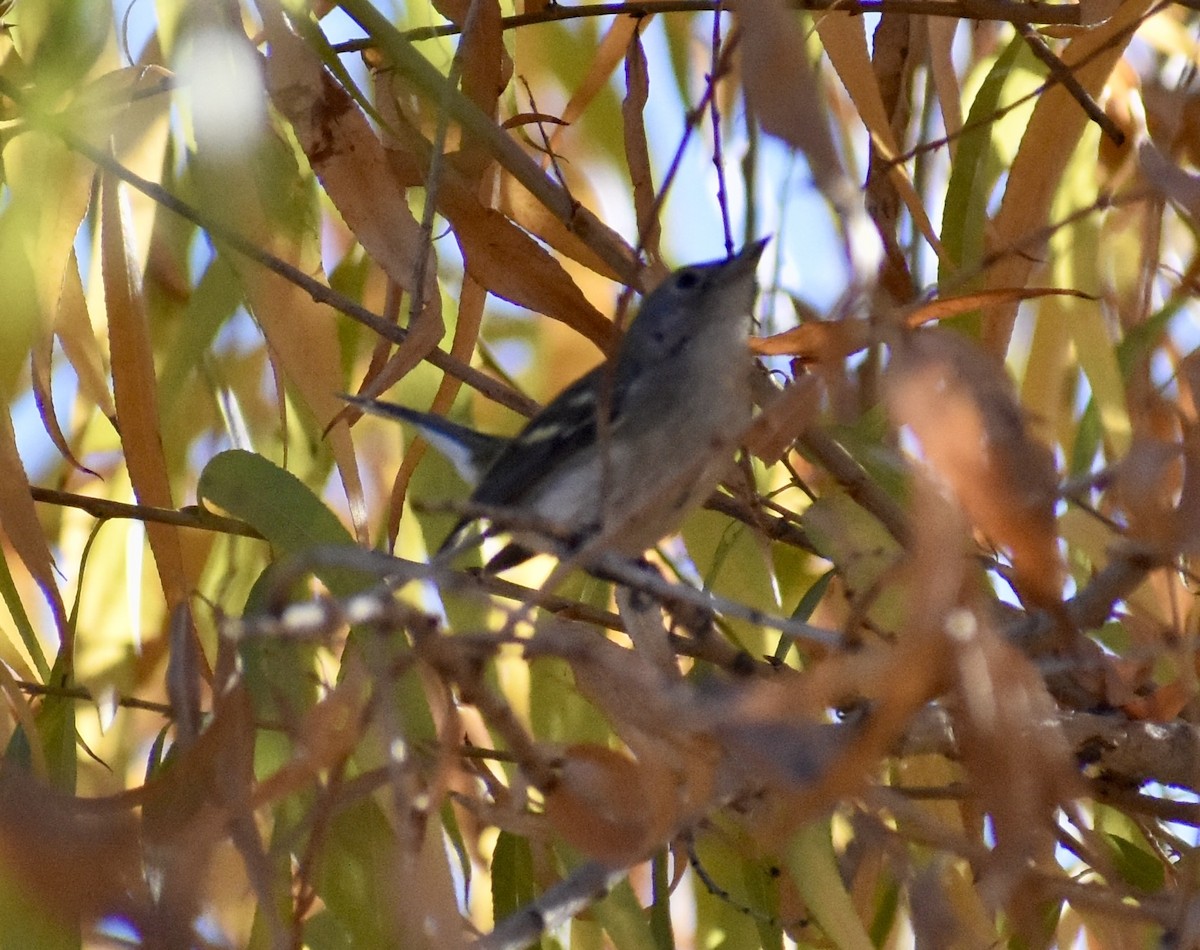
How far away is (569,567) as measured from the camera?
3.44ft

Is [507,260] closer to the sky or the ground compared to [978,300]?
closer to the sky

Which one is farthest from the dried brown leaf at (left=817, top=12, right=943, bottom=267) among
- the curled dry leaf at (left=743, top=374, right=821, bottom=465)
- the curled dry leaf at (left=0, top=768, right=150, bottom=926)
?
the curled dry leaf at (left=0, top=768, right=150, bottom=926)

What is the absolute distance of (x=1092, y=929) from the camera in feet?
5.54

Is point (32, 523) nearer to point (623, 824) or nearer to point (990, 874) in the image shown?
point (623, 824)

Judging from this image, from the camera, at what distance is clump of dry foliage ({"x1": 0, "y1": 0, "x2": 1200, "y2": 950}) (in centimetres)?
95

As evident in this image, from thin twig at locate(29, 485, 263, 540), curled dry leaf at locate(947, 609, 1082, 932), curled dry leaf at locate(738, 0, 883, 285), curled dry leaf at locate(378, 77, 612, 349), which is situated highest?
curled dry leaf at locate(378, 77, 612, 349)

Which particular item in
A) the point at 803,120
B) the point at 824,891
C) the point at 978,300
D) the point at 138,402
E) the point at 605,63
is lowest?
the point at 824,891

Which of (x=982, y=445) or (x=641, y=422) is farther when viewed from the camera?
(x=641, y=422)

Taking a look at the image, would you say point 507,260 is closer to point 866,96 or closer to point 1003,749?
point 866,96

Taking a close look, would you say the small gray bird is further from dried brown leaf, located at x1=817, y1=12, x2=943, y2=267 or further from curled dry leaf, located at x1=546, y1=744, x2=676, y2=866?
curled dry leaf, located at x1=546, y1=744, x2=676, y2=866

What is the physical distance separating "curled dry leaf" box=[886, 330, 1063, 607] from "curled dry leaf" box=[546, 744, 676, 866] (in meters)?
0.26

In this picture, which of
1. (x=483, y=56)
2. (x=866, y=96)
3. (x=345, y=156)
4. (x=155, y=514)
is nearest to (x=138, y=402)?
(x=155, y=514)

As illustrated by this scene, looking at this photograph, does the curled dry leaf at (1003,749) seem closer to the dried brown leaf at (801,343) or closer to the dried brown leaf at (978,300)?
the dried brown leaf at (801,343)

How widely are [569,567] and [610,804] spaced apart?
18 centimetres
